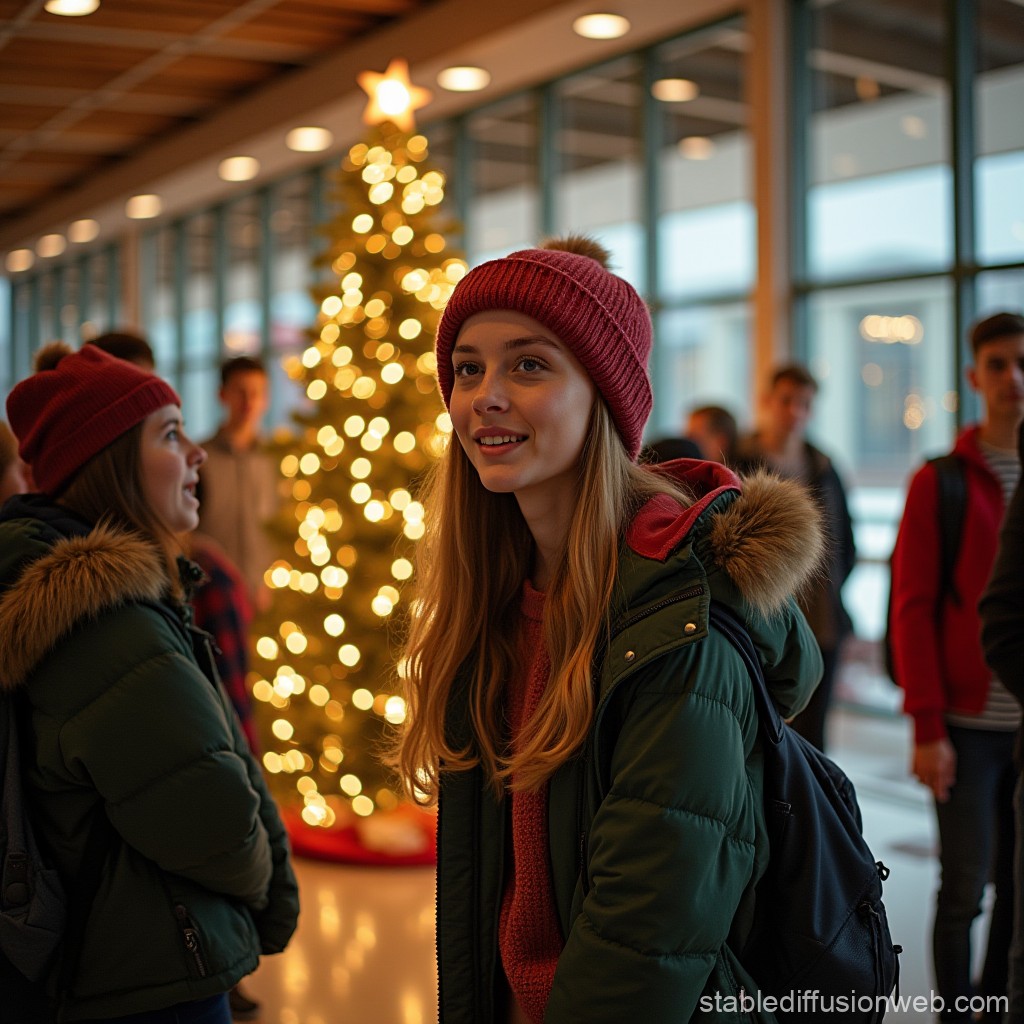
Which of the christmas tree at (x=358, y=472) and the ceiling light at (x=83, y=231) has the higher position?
the ceiling light at (x=83, y=231)

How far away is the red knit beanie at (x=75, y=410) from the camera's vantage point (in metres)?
2.01

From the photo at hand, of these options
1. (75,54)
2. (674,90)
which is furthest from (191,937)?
(75,54)

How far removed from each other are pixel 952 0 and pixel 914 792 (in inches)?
148

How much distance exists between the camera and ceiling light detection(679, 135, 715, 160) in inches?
287

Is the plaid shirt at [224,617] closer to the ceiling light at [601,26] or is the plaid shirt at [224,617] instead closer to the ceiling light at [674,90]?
the ceiling light at [601,26]

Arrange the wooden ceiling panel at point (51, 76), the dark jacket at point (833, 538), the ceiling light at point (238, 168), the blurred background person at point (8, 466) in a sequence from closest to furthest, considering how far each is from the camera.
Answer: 1. the blurred background person at point (8, 466)
2. the dark jacket at point (833, 538)
3. the wooden ceiling panel at point (51, 76)
4. the ceiling light at point (238, 168)

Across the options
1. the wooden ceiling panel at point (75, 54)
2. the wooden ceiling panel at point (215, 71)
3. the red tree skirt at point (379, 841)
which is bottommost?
the red tree skirt at point (379, 841)

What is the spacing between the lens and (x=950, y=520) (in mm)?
2955

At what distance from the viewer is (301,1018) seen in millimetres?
3352

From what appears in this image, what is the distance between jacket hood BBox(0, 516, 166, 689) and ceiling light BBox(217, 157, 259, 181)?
28.3ft

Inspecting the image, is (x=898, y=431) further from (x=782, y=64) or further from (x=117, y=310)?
(x=117, y=310)

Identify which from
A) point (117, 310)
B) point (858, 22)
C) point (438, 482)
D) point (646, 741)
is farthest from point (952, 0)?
point (117, 310)

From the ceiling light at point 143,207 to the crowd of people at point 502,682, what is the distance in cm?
Answer: 995

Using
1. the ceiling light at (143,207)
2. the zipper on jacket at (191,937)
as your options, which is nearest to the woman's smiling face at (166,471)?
the zipper on jacket at (191,937)
